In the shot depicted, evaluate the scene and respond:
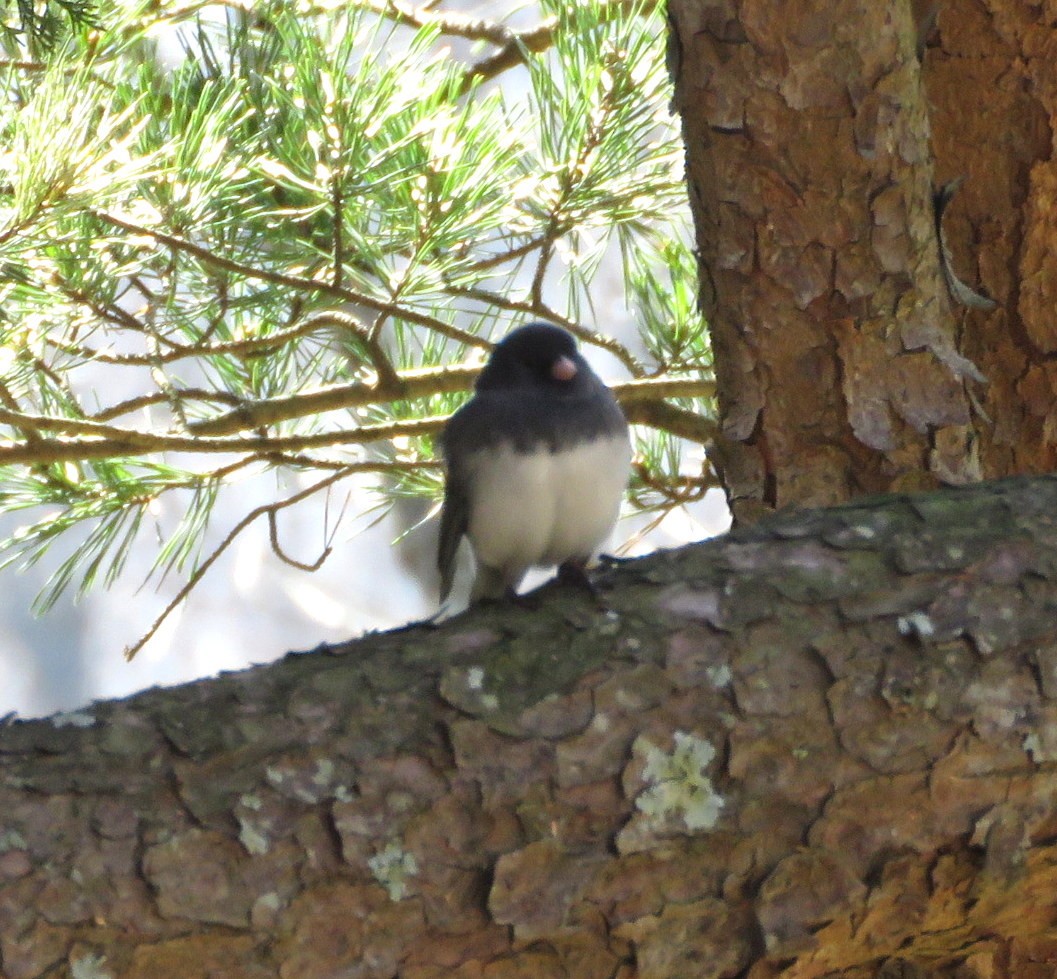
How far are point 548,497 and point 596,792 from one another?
1.74 feet

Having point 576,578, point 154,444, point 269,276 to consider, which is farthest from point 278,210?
point 576,578

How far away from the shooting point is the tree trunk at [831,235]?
1.30 meters

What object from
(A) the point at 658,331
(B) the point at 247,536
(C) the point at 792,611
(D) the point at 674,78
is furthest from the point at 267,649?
(C) the point at 792,611

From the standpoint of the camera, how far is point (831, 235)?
4.33ft

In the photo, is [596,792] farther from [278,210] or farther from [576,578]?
[278,210]

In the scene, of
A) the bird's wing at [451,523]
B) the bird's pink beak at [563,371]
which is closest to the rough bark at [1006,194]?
the bird's pink beak at [563,371]

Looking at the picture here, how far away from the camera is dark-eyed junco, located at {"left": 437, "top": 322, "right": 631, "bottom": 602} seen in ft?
4.43

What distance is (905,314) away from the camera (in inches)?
51.8

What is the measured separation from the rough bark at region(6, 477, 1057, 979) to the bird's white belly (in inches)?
14.9

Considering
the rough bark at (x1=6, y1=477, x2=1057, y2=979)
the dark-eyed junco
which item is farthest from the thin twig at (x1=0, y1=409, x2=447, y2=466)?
the rough bark at (x1=6, y1=477, x2=1057, y2=979)

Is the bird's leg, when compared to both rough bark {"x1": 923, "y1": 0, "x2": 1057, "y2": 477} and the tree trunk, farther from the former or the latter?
rough bark {"x1": 923, "y1": 0, "x2": 1057, "y2": 477}

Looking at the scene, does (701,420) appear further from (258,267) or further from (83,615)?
(83,615)

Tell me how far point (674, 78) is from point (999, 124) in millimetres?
362

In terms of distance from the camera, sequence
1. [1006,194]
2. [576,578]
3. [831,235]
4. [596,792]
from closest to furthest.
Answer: [596,792] → [576,578] → [831,235] → [1006,194]
